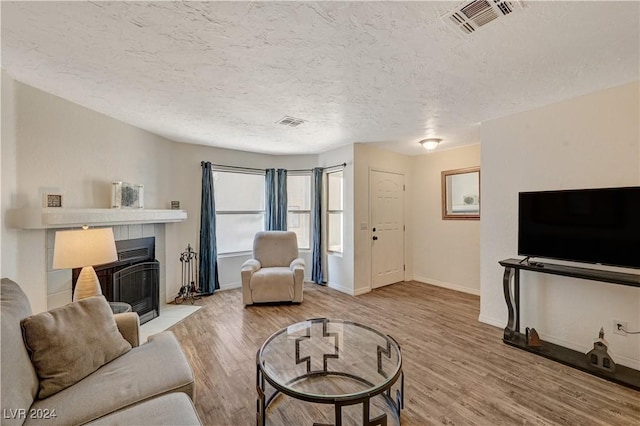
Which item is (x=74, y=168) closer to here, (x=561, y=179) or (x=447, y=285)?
(x=561, y=179)

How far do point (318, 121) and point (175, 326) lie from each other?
299cm

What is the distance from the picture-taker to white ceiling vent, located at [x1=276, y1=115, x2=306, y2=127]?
10.0ft

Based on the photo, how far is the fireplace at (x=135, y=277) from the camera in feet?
9.40

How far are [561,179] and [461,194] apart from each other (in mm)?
1854

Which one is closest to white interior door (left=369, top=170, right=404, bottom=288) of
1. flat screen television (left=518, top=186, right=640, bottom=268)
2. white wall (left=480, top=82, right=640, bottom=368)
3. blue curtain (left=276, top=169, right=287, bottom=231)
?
blue curtain (left=276, top=169, right=287, bottom=231)

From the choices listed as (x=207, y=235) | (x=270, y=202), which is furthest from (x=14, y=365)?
(x=270, y=202)

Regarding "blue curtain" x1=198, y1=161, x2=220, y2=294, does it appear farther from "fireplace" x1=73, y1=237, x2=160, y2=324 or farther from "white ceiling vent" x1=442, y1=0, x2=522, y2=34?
"white ceiling vent" x1=442, y1=0, x2=522, y2=34

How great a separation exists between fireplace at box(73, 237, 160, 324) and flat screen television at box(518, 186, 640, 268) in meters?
4.31

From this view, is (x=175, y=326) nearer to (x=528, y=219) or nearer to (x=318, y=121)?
(x=318, y=121)

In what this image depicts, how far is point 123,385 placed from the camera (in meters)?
1.35

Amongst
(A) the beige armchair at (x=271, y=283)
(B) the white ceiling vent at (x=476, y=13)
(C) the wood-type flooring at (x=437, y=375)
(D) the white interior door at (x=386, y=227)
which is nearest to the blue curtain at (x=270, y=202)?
(A) the beige armchair at (x=271, y=283)

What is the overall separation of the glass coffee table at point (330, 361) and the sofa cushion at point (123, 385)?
0.48 m

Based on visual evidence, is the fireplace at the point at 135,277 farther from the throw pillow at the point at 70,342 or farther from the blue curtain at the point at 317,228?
the blue curtain at the point at 317,228

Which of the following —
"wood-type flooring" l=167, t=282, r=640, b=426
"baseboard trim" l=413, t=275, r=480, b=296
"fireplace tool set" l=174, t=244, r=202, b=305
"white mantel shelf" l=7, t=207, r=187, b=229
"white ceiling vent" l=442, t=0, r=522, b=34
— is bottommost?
"wood-type flooring" l=167, t=282, r=640, b=426
